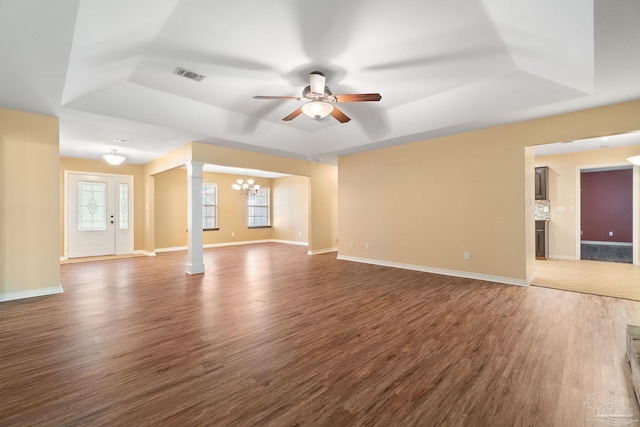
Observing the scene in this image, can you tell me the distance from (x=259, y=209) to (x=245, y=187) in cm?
173

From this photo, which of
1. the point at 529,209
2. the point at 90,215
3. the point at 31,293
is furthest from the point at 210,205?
the point at 529,209

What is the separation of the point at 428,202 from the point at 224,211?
7225 millimetres

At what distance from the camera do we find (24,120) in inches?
156

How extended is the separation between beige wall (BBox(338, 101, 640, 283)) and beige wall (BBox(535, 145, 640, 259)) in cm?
304

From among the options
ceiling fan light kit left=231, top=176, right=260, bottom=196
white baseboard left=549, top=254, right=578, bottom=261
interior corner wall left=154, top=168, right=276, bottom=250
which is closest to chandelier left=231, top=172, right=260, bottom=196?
ceiling fan light kit left=231, top=176, right=260, bottom=196

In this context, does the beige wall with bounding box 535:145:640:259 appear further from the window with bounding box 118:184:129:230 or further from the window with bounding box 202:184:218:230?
the window with bounding box 118:184:129:230

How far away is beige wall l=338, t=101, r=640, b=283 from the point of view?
4.36m

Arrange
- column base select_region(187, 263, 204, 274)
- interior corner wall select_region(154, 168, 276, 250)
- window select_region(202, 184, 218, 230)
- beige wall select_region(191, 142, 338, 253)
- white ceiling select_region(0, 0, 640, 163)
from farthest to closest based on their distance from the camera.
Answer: window select_region(202, 184, 218, 230) → interior corner wall select_region(154, 168, 276, 250) → beige wall select_region(191, 142, 338, 253) → column base select_region(187, 263, 204, 274) → white ceiling select_region(0, 0, 640, 163)

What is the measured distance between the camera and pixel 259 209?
11.2 metres

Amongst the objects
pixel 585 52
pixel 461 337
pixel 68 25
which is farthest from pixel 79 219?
pixel 585 52

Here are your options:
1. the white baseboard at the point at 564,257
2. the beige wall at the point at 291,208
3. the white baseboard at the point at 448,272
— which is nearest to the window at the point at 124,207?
the beige wall at the point at 291,208

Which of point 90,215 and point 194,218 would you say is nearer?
point 194,218

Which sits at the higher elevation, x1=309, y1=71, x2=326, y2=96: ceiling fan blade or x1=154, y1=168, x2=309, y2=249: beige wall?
x1=309, y1=71, x2=326, y2=96: ceiling fan blade

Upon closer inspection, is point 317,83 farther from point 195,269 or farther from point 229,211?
point 229,211
